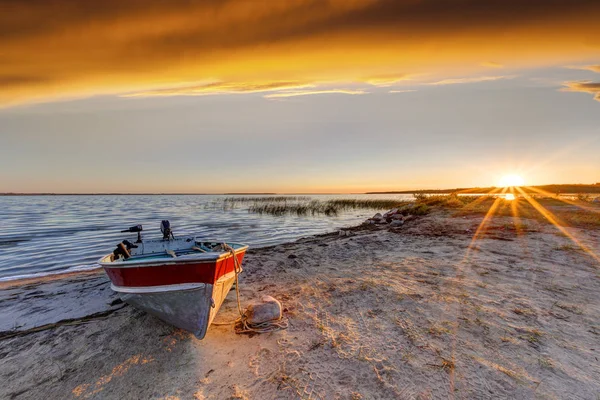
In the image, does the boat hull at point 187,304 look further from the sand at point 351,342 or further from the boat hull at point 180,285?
the sand at point 351,342

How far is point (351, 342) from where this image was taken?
4.45 metres

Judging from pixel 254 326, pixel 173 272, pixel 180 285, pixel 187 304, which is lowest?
pixel 254 326

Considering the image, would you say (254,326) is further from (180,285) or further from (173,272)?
(173,272)

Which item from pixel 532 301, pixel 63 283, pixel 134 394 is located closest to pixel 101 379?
pixel 134 394

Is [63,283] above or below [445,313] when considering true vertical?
below

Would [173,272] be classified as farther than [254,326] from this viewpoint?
No

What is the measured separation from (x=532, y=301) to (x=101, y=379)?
7.87 metres

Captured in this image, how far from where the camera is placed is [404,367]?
12.4ft

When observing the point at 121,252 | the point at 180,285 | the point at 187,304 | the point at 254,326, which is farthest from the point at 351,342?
the point at 121,252

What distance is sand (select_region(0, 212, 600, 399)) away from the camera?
3.54 m

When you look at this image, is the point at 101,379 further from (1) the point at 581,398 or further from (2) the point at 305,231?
(2) the point at 305,231

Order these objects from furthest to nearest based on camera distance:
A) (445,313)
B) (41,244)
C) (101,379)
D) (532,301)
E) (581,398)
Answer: (41,244), (532,301), (445,313), (101,379), (581,398)

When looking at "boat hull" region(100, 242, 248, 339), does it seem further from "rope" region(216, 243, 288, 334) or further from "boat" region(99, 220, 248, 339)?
"rope" region(216, 243, 288, 334)

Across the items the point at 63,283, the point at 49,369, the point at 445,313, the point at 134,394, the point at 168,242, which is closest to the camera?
the point at 134,394
